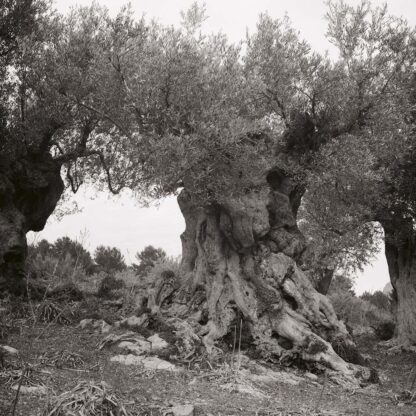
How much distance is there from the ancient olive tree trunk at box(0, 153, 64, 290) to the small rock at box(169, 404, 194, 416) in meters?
9.80

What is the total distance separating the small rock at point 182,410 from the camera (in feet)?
25.7

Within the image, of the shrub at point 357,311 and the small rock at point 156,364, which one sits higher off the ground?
the shrub at point 357,311

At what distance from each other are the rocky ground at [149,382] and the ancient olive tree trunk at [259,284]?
1.00 m

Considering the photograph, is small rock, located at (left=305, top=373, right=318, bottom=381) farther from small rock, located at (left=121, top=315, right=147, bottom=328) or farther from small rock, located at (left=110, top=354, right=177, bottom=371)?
small rock, located at (left=121, top=315, right=147, bottom=328)

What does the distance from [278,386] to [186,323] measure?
152 inches

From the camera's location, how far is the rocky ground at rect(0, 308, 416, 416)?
24.8 ft

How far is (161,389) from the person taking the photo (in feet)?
31.7

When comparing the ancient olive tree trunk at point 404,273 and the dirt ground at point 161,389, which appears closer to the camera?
the dirt ground at point 161,389

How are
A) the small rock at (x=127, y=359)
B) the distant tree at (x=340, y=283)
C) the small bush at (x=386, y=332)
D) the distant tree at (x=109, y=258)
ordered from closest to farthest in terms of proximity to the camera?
the small rock at (x=127, y=359) < the small bush at (x=386, y=332) < the distant tree at (x=340, y=283) < the distant tree at (x=109, y=258)

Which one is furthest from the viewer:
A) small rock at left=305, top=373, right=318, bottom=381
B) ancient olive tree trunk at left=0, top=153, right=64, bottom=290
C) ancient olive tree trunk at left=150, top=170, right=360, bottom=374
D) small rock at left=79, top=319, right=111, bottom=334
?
ancient olive tree trunk at left=0, top=153, right=64, bottom=290

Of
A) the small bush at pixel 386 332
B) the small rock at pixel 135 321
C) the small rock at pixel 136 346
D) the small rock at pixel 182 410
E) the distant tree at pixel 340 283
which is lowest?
the small rock at pixel 182 410

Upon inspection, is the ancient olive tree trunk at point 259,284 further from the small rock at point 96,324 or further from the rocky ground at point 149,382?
the small rock at point 96,324

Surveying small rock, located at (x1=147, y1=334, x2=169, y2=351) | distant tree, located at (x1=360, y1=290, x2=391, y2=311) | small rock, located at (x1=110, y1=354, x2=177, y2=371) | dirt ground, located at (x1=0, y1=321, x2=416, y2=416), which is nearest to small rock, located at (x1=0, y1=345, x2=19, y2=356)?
dirt ground, located at (x1=0, y1=321, x2=416, y2=416)

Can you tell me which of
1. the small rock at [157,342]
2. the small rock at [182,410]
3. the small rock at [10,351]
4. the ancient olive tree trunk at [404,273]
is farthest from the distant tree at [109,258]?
the small rock at [182,410]
